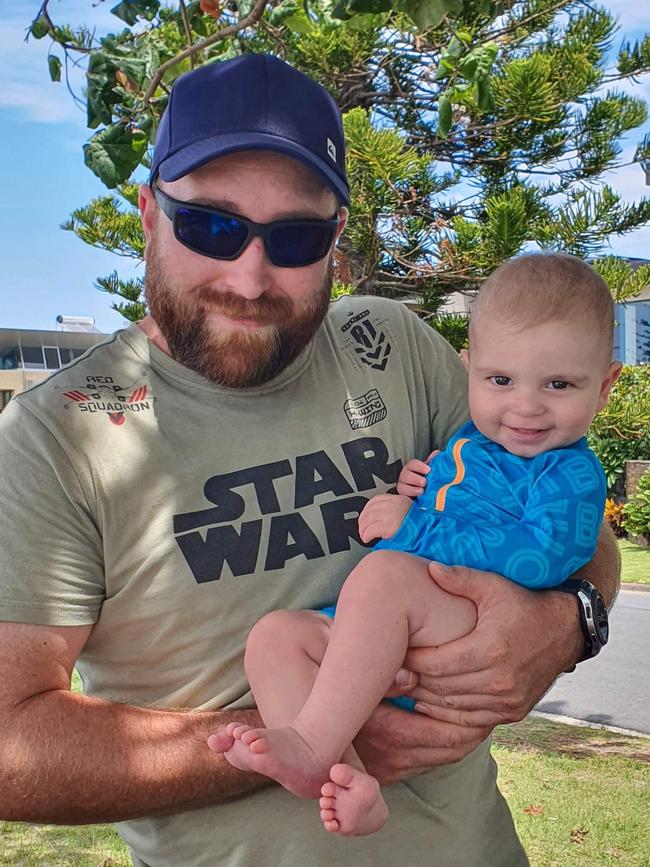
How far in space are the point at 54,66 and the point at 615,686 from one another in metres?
6.14

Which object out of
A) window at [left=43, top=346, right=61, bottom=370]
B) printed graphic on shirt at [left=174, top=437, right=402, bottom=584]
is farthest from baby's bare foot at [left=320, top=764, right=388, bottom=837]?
window at [left=43, top=346, right=61, bottom=370]

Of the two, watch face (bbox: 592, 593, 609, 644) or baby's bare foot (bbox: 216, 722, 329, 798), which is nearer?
baby's bare foot (bbox: 216, 722, 329, 798)

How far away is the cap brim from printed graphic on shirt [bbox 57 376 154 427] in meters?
0.44

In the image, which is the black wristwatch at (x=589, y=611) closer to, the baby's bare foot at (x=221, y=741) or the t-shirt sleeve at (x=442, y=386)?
the t-shirt sleeve at (x=442, y=386)

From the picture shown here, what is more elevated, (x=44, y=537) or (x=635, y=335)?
(x=44, y=537)

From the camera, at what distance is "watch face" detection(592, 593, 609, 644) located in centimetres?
202

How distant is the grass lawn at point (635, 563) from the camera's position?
1238 centimetres

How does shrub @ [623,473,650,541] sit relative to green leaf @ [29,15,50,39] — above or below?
below

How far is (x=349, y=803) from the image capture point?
1.63 meters

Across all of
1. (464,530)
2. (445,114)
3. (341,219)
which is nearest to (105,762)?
(464,530)

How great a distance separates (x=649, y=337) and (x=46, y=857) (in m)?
20.7

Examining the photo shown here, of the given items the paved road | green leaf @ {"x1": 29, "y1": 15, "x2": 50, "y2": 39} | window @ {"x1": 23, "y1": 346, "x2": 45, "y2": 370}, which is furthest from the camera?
window @ {"x1": 23, "y1": 346, "x2": 45, "y2": 370}

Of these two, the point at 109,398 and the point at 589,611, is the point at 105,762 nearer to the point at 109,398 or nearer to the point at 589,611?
the point at 109,398

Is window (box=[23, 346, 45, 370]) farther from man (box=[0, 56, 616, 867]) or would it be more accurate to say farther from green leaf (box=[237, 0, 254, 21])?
man (box=[0, 56, 616, 867])
